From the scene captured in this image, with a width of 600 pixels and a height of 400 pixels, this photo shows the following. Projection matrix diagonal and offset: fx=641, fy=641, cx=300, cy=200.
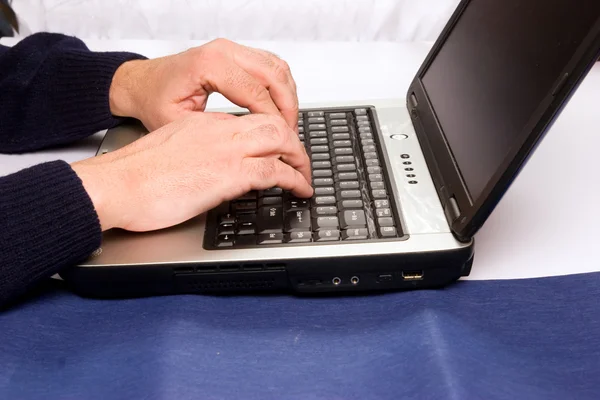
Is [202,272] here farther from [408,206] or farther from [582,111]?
[582,111]

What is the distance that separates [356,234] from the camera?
24.7 inches

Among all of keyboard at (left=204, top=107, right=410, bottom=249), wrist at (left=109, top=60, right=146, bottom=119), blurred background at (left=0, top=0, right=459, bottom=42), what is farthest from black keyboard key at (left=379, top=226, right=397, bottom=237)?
blurred background at (left=0, top=0, right=459, bottom=42)

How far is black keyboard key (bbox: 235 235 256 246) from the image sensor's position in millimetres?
627

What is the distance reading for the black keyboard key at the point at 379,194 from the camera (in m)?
0.69

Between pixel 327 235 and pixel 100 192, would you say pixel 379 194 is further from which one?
pixel 100 192

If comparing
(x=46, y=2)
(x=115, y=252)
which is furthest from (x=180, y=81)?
(x=46, y=2)

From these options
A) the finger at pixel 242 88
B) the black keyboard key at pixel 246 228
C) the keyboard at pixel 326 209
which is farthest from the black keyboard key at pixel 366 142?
the black keyboard key at pixel 246 228

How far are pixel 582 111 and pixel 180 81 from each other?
611mm

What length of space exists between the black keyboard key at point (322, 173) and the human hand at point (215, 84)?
3.2 inches

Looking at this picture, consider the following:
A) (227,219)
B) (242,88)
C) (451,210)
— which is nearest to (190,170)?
(227,219)

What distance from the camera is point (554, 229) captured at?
2.47ft

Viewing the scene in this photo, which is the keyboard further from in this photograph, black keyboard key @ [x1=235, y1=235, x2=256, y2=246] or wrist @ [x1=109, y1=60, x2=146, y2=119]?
wrist @ [x1=109, y1=60, x2=146, y2=119]

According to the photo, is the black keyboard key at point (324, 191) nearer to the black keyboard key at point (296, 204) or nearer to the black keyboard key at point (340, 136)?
the black keyboard key at point (296, 204)

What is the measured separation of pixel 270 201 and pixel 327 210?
0.07 meters
